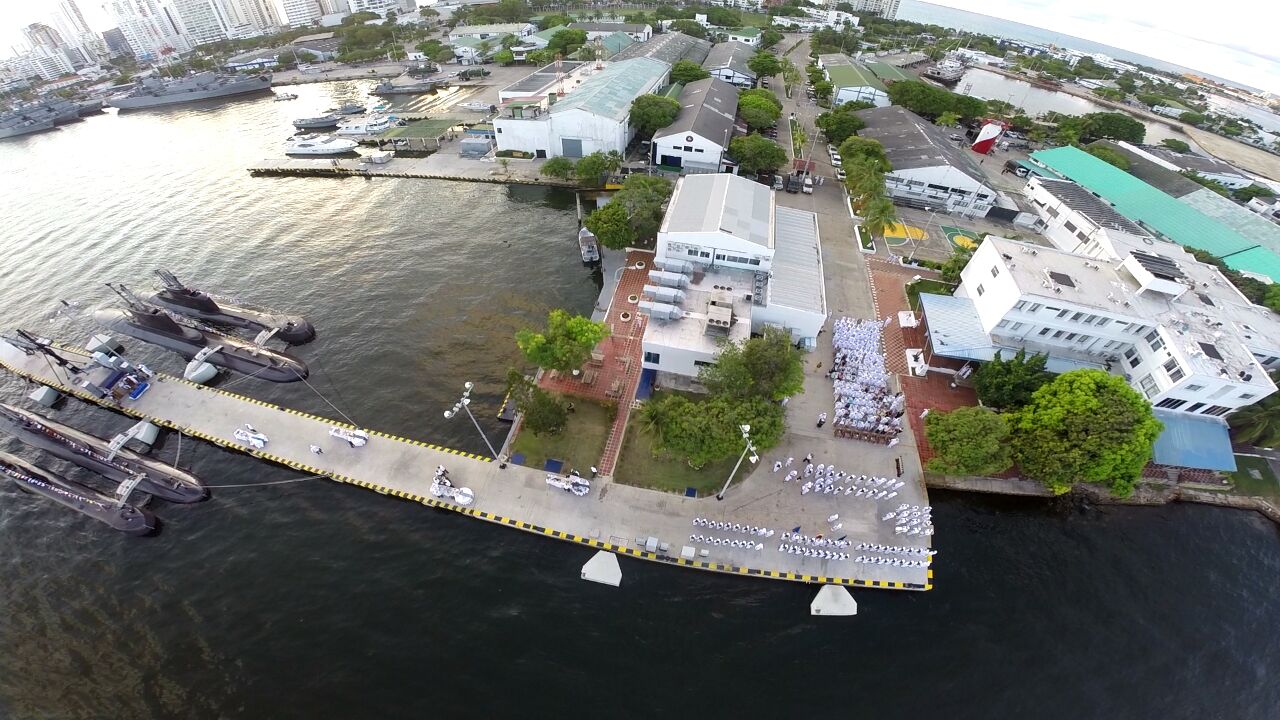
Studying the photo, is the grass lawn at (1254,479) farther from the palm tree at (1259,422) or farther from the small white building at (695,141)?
the small white building at (695,141)

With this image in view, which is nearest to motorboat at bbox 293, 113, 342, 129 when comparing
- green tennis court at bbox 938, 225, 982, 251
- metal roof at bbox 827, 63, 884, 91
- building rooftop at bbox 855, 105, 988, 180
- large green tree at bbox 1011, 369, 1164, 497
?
building rooftop at bbox 855, 105, 988, 180

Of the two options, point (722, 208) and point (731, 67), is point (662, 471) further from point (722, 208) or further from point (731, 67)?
point (731, 67)

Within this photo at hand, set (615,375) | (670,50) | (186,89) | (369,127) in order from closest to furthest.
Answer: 1. (615,375)
2. (369,127)
3. (186,89)
4. (670,50)

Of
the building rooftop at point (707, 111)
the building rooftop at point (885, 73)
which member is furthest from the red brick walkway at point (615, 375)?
the building rooftop at point (885, 73)

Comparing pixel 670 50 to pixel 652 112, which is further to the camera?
pixel 670 50

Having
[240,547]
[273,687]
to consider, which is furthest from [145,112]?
[273,687]

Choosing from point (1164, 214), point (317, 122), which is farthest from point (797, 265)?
point (317, 122)

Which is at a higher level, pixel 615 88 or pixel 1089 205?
pixel 615 88
